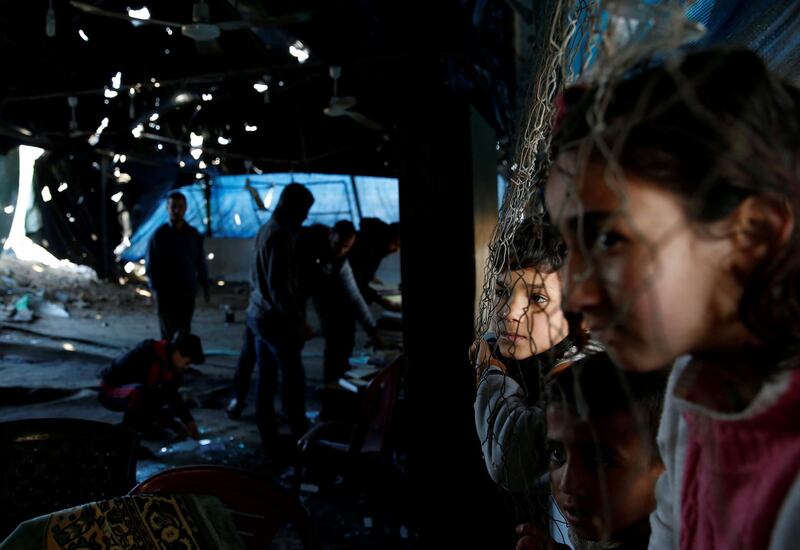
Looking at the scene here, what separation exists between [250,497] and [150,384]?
290 cm

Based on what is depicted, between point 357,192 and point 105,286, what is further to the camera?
point 357,192

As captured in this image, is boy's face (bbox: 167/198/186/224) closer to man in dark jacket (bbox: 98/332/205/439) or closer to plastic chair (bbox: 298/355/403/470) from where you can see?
man in dark jacket (bbox: 98/332/205/439)

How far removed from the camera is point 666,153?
0.54 m

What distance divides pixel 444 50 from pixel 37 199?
9.88 metres

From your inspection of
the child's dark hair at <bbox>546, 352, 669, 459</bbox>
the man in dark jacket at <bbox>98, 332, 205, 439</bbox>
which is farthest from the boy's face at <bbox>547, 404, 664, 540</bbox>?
the man in dark jacket at <bbox>98, 332, 205, 439</bbox>

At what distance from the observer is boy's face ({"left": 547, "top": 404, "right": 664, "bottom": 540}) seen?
113cm

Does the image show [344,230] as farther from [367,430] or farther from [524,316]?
[524,316]

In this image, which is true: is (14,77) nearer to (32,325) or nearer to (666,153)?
(32,325)

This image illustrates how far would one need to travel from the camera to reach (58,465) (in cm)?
203

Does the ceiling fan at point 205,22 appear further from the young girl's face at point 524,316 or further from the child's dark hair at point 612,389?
the child's dark hair at point 612,389

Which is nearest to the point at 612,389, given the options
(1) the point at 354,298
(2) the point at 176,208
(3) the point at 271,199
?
(1) the point at 354,298

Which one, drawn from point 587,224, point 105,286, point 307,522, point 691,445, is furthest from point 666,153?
point 105,286

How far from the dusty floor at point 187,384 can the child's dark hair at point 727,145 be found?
3.02 metres

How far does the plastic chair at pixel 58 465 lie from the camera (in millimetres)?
1961
